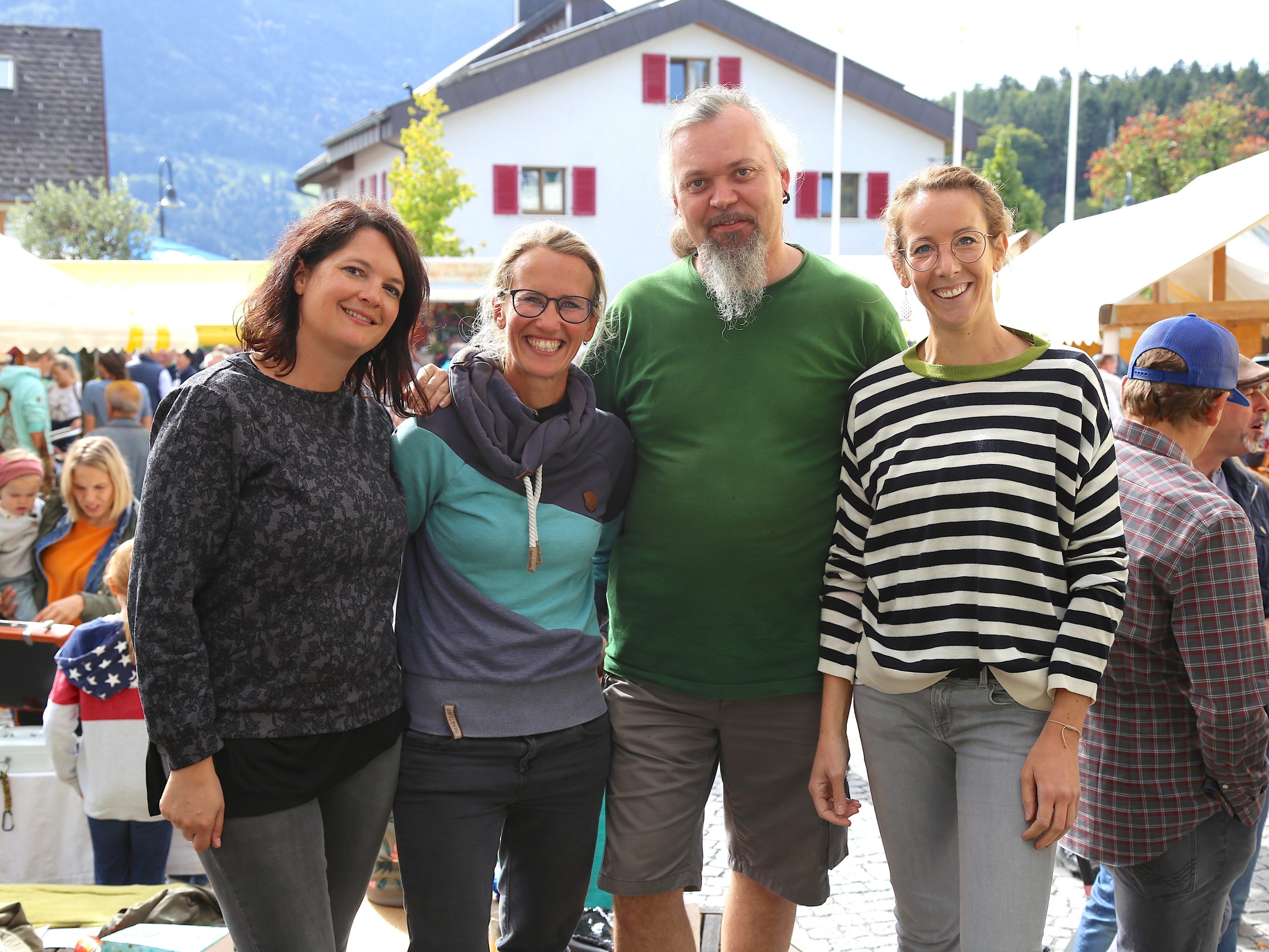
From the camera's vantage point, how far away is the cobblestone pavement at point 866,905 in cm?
370

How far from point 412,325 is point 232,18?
8336 inches

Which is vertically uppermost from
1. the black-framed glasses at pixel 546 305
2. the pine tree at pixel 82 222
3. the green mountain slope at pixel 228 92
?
the green mountain slope at pixel 228 92

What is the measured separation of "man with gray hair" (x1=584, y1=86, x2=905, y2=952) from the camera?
2611 mm

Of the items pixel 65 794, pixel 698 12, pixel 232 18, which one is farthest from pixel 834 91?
pixel 232 18

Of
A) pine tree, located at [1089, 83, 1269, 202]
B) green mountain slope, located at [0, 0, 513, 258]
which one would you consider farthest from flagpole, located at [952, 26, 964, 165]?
green mountain slope, located at [0, 0, 513, 258]

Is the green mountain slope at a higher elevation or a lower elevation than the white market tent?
higher

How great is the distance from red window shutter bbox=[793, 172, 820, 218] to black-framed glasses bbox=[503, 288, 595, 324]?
24.8m

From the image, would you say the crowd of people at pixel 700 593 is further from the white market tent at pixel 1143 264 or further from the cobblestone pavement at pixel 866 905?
the white market tent at pixel 1143 264

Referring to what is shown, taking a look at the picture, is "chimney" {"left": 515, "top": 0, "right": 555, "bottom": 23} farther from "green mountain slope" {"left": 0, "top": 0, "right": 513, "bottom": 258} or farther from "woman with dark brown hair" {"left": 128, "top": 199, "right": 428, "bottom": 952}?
"green mountain slope" {"left": 0, "top": 0, "right": 513, "bottom": 258}

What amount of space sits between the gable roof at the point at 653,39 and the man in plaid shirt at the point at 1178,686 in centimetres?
2441

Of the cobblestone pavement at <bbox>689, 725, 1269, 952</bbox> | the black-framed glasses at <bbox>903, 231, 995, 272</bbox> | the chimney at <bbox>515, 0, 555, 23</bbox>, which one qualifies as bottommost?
the cobblestone pavement at <bbox>689, 725, 1269, 952</bbox>

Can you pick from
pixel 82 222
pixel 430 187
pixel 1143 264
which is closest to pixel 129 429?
pixel 1143 264

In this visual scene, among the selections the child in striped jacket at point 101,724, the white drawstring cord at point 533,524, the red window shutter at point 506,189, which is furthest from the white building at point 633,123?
the white drawstring cord at point 533,524

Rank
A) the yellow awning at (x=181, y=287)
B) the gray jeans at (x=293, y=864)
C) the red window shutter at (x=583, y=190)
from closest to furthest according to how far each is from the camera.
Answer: the gray jeans at (x=293, y=864) < the yellow awning at (x=181, y=287) < the red window shutter at (x=583, y=190)
